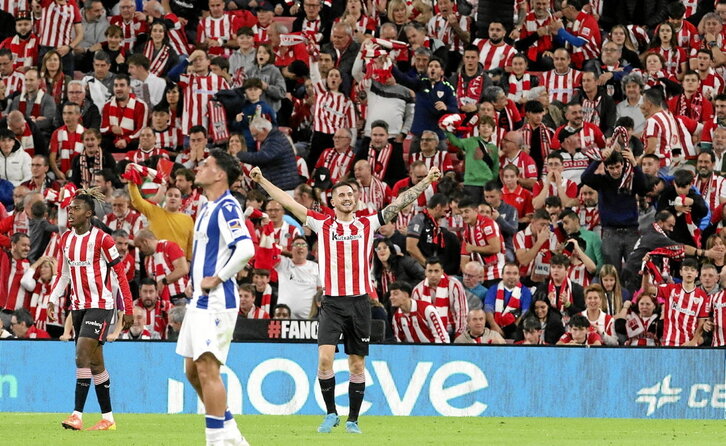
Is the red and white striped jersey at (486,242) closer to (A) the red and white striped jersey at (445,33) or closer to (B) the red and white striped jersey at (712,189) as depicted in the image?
(B) the red and white striped jersey at (712,189)

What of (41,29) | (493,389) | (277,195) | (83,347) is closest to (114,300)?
(83,347)

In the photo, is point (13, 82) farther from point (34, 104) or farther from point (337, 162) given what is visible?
point (337, 162)

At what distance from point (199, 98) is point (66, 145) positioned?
2093mm

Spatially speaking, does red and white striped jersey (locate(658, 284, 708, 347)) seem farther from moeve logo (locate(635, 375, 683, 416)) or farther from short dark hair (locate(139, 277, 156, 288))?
short dark hair (locate(139, 277, 156, 288))

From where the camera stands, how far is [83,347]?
1316cm

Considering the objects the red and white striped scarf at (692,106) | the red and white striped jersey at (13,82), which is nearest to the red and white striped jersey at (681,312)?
the red and white striped scarf at (692,106)

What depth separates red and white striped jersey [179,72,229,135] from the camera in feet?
70.4

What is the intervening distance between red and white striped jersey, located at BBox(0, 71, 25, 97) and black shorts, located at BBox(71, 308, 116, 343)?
9.93 meters

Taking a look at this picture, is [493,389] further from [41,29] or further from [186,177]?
[41,29]

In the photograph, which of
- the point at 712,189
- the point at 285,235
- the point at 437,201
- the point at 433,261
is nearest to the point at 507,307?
the point at 433,261

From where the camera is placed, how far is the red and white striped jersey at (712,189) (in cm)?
1939

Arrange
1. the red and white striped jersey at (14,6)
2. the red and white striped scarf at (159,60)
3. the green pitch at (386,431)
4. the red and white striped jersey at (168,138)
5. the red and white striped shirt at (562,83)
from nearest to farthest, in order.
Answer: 1. the green pitch at (386,431)
2. the red and white striped jersey at (168,138)
3. the red and white striped shirt at (562,83)
4. the red and white striped scarf at (159,60)
5. the red and white striped jersey at (14,6)

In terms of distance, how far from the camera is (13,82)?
22.5 metres

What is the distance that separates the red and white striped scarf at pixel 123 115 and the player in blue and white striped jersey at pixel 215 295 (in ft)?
38.9
